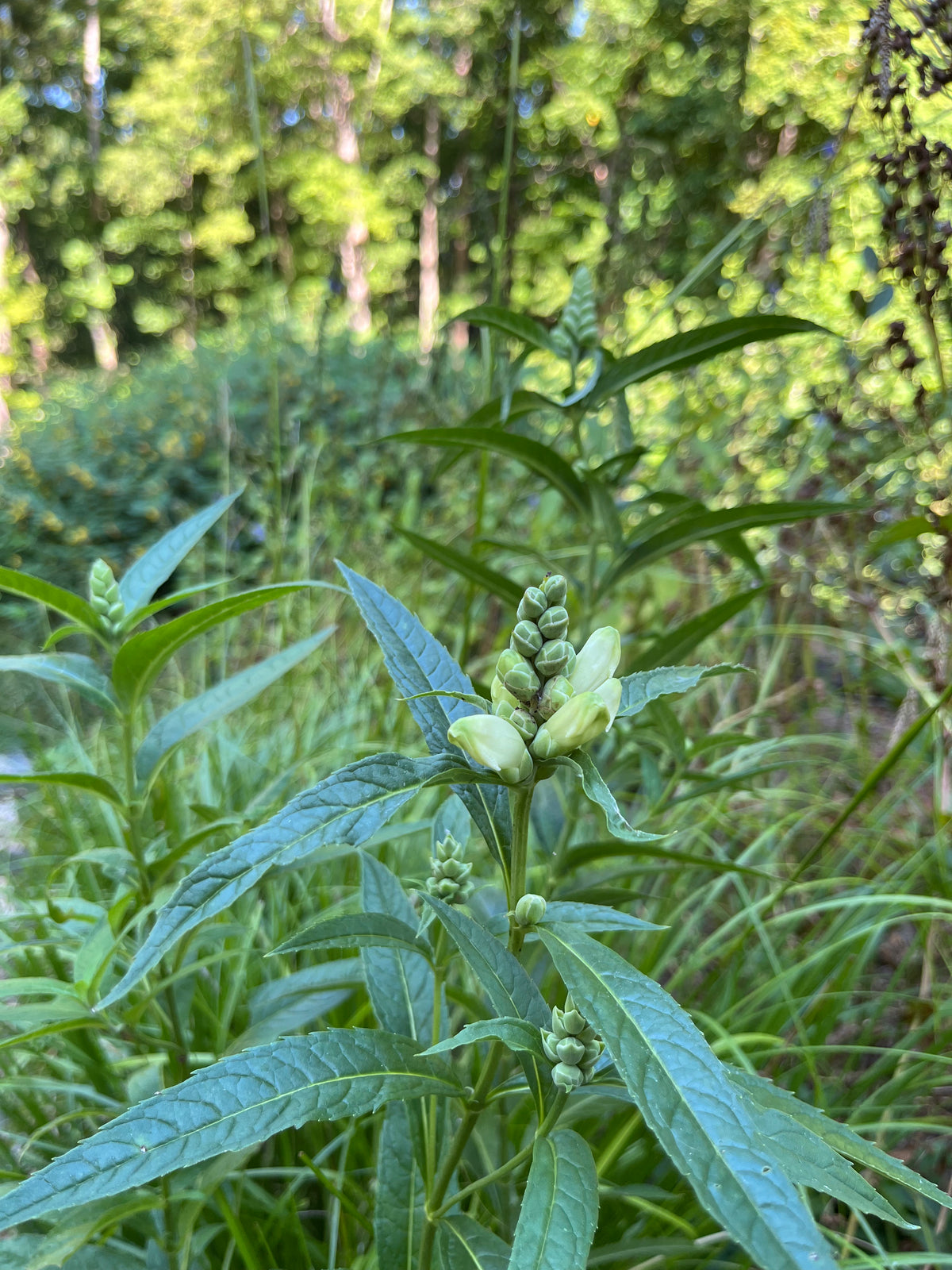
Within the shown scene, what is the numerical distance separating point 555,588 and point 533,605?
0.06 ft

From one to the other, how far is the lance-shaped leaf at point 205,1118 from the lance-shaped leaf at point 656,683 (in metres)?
0.30

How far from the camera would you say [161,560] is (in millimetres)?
885

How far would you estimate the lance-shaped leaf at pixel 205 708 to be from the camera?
2.67ft

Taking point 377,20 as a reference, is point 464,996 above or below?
below

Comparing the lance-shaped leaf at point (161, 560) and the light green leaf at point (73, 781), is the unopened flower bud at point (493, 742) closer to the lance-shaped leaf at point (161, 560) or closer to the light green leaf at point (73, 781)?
the light green leaf at point (73, 781)

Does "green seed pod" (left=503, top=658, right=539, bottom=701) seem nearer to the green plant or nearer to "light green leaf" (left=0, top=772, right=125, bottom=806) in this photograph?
the green plant

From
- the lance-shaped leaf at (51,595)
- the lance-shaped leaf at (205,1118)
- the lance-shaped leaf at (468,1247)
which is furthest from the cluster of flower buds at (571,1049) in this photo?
the lance-shaped leaf at (51,595)

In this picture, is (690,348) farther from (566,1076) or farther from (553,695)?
(566,1076)

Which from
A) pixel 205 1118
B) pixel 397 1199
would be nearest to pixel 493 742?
pixel 205 1118

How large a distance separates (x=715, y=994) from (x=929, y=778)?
1.19 metres

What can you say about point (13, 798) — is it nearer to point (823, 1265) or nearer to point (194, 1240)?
point (194, 1240)

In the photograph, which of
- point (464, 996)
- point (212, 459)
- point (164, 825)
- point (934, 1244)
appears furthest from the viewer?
point (212, 459)

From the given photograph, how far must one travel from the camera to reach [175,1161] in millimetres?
434

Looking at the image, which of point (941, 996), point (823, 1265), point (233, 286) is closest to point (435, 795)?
point (941, 996)
